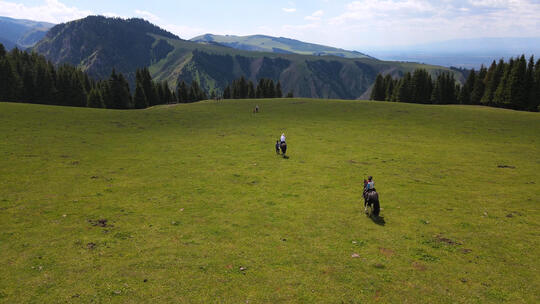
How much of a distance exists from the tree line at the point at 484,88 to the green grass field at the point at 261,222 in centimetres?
6024

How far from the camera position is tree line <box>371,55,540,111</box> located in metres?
85.8

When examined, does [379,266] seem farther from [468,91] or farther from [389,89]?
[389,89]

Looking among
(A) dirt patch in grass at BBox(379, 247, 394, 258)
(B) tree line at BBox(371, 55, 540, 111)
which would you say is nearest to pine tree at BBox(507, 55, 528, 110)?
(B) tree line at BBox(371, 55, 540, 111)

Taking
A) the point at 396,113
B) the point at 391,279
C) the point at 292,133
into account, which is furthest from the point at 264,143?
the point at 396,113

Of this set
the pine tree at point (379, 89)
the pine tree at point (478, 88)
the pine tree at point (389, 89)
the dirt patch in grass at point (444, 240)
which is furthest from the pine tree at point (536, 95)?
the dirt patch in grass at point (444, 240)

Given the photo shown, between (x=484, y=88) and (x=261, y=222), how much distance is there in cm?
12238

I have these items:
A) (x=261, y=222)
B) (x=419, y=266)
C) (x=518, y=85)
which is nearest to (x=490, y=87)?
(x=518, y=85)

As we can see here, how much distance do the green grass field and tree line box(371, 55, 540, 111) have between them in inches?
2372

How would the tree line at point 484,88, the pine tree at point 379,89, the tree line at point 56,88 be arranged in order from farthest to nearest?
1. the pine tree at point 379,89
2. the tree line at point 56,88
3. the tree line at point 484,88

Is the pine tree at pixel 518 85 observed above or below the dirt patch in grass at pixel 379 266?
above

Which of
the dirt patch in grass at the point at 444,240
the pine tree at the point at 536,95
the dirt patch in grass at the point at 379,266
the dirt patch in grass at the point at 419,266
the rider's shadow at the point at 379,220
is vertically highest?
the pine tree at the point at 536,95

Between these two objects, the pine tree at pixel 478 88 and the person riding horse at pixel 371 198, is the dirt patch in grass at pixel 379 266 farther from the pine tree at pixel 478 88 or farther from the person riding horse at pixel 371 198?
the pine tree at pixel 478 88

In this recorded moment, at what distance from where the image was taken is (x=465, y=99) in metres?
113

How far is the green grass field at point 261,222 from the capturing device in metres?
12.5
